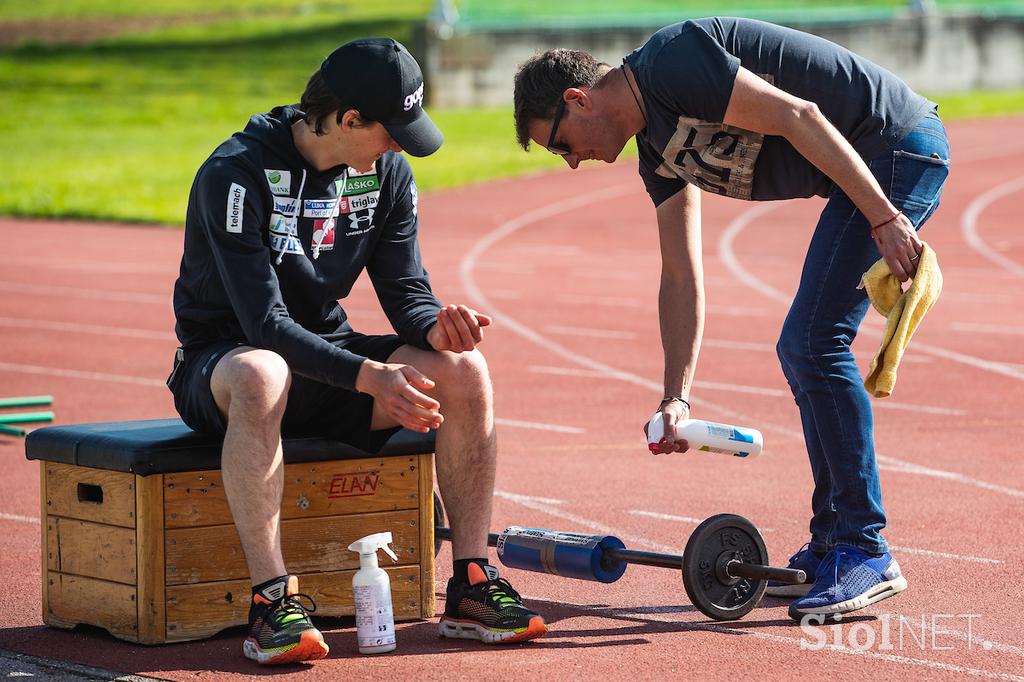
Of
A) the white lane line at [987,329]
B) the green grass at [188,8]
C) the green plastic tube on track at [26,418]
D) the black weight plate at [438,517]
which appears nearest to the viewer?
the black weight plate at [438,517]

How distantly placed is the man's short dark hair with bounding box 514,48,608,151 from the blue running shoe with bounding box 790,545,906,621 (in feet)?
5.39

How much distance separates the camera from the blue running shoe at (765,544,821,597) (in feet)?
16.7

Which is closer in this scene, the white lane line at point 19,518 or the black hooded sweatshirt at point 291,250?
the black hooded sweatshirt at point 291,250

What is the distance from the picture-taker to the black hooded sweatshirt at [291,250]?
4.48m

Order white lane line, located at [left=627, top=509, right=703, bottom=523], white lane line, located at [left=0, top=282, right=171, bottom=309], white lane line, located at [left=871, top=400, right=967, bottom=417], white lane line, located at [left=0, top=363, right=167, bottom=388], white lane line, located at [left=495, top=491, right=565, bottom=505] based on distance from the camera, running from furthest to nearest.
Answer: white lane line, located at [left=0, top=282, right=171, bottom=309], white lane line, located at [left=0, top=363, right=167, bottom=388], white lane line, located at [left=871, top=400, right=967, bottom=417], white lane line, located at [left=495, top=491, right=565, bottom=505], white lane line, located at [left=627, top=509, right=703, bottom=523]

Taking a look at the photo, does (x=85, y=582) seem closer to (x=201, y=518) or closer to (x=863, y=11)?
(x=201, y=518)

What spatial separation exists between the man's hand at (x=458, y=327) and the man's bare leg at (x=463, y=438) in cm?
4

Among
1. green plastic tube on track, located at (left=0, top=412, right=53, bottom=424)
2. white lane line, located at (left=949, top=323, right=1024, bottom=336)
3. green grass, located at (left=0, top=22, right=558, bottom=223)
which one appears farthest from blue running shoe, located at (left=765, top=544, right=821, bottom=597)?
green grass, located at (left=0, top=22, right=558, bottom=223)

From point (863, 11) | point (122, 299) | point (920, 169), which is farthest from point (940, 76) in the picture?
point (920, 169)

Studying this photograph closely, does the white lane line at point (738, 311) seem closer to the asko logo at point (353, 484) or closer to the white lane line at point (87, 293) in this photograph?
the white lane line at point (87, 293)

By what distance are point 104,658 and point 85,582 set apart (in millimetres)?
343

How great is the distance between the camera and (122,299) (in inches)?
538

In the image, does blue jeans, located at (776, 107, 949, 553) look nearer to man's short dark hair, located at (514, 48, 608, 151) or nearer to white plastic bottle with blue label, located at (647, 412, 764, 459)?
white plastic bottle with blue label, located at (647, 412, 764, 459)

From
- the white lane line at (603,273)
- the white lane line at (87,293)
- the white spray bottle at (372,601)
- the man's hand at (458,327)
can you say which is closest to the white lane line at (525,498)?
the man's hand at (458,327)
